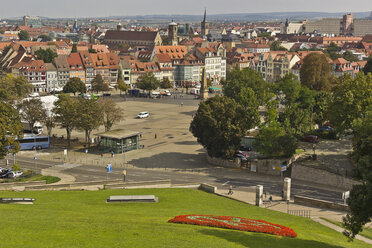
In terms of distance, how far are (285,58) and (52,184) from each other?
116 m

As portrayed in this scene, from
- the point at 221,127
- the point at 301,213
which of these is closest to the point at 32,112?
the point at 221,127

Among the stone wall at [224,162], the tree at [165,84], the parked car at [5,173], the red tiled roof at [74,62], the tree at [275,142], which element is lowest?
the parked car at [5,173]

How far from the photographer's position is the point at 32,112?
265 feet

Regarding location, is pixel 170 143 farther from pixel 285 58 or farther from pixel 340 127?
pixel 285 58

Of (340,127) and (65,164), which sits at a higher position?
(340,127)

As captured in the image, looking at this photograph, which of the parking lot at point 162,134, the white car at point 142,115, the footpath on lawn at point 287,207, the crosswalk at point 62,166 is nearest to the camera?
the footpath on lawn at point 287,207

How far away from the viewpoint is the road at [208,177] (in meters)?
55.2

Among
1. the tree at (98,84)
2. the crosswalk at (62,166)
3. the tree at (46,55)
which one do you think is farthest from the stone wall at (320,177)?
the tree at (46,55)

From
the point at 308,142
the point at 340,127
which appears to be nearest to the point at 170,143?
the point at 308,142

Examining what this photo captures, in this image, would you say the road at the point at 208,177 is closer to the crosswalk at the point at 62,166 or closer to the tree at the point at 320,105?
the crosswalk at the point at 62,166

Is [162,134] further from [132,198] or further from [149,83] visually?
[149,83]

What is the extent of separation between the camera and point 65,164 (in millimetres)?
67688

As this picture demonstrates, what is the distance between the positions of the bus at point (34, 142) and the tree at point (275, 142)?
3353 centimetres

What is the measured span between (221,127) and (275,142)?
7.51 m
